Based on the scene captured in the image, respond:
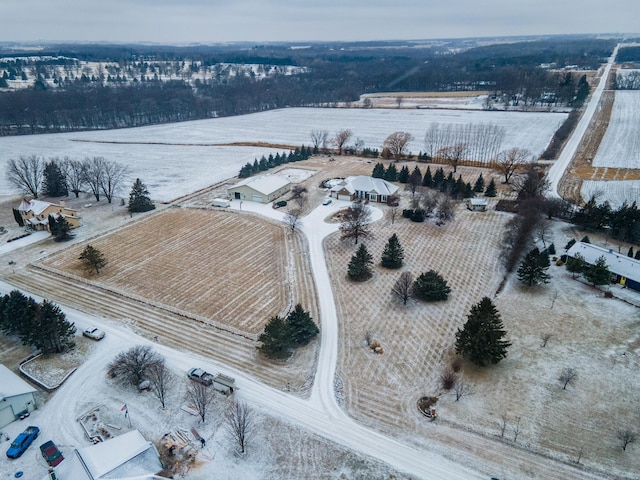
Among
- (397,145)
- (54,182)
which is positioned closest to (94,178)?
(54,182)

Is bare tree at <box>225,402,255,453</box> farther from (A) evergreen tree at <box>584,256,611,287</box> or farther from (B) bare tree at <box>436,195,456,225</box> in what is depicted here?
(B) bare tree at <box>436,195,456,225</box>

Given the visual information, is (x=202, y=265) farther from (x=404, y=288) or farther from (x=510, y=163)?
(x=510, y=163)

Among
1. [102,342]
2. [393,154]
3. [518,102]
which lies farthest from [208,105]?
[102,342]

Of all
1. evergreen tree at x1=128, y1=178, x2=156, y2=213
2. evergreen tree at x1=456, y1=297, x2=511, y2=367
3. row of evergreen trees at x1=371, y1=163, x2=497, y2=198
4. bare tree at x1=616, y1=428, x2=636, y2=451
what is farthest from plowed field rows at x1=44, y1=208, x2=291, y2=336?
row of evergreen trees at x1=371, y1=163, x2=497, y2=198

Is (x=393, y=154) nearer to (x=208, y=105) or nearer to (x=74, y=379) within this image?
(x=74, y=379)

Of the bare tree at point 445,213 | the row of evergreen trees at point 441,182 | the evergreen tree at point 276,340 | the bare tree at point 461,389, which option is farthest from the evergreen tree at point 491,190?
the evergreen tree at point 276,340

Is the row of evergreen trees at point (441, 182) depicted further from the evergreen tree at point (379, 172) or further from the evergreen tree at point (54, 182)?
the evergreen tree at point (54, 182)
